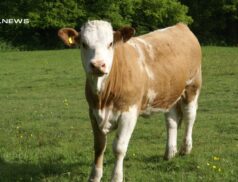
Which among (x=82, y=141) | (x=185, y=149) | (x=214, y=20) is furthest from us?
(x=214, y=20)

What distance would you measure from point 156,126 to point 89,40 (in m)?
5.47

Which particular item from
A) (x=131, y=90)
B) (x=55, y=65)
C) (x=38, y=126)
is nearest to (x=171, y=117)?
(x=131, y=90)

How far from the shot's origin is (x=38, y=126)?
10781 millimetres

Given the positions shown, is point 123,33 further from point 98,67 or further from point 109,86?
point 98,67

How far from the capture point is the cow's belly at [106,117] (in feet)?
20.3

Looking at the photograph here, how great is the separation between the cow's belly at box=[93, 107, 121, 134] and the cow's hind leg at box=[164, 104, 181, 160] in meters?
1.50

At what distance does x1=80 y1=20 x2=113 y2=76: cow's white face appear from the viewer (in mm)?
5473

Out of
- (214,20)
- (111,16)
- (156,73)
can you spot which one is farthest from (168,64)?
(214,20)

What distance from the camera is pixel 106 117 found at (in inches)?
244

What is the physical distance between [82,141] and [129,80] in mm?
3138

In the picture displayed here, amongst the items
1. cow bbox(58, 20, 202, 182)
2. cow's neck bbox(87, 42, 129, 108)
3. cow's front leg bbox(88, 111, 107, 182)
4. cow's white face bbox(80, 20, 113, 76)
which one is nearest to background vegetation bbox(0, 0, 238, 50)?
cow bbox(58, 20, 202, 182)

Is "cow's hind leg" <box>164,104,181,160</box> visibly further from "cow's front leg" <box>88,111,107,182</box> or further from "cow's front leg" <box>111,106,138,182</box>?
"cow's front leg" <box>111,106,138,182</box>

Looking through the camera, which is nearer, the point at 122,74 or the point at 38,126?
the point at 122,74

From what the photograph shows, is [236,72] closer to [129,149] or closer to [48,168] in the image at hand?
[129,149]
